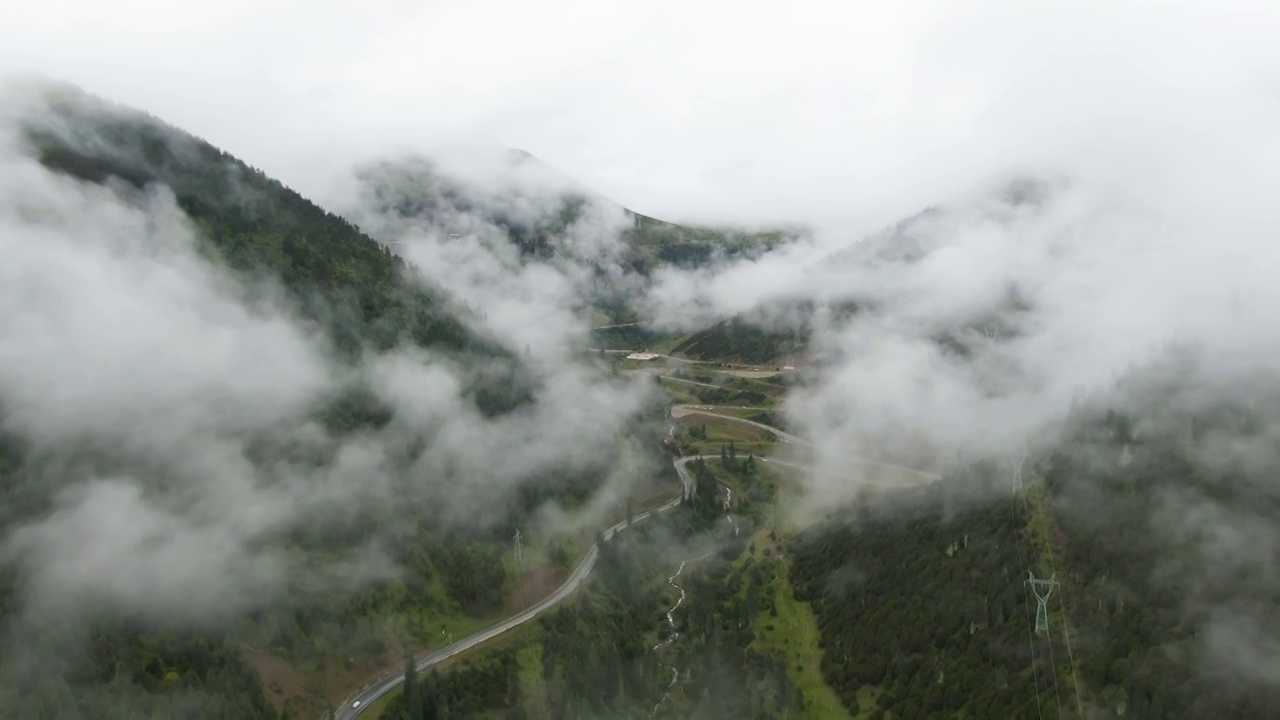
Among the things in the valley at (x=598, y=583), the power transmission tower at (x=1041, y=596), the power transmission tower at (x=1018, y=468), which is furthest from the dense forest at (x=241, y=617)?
the power transmission tower at (x=1018, y=468)

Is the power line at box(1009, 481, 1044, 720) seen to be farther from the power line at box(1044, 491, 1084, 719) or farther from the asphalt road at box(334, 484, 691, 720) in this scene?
the asphalt road at box(334, 484, 691, 720)

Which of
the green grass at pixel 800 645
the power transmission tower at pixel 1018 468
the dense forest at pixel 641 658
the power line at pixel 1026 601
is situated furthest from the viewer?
the power transmission tower at pixel 1018 468

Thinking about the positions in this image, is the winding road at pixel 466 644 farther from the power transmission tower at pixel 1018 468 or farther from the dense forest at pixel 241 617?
the power transmission tower at pixel 1018 468

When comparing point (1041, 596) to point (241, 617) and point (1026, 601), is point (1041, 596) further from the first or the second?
point (241, 617)

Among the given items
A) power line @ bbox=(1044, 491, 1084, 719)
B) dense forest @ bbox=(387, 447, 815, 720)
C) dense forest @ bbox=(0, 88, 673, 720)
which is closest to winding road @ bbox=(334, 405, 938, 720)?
dense forest @ bbox=(0, 88, 673, 720)

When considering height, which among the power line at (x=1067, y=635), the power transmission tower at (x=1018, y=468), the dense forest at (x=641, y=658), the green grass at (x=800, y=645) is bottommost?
the green grass at (x=800, y=645)

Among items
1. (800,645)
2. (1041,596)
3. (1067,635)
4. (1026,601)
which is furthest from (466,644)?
(1067,635)
